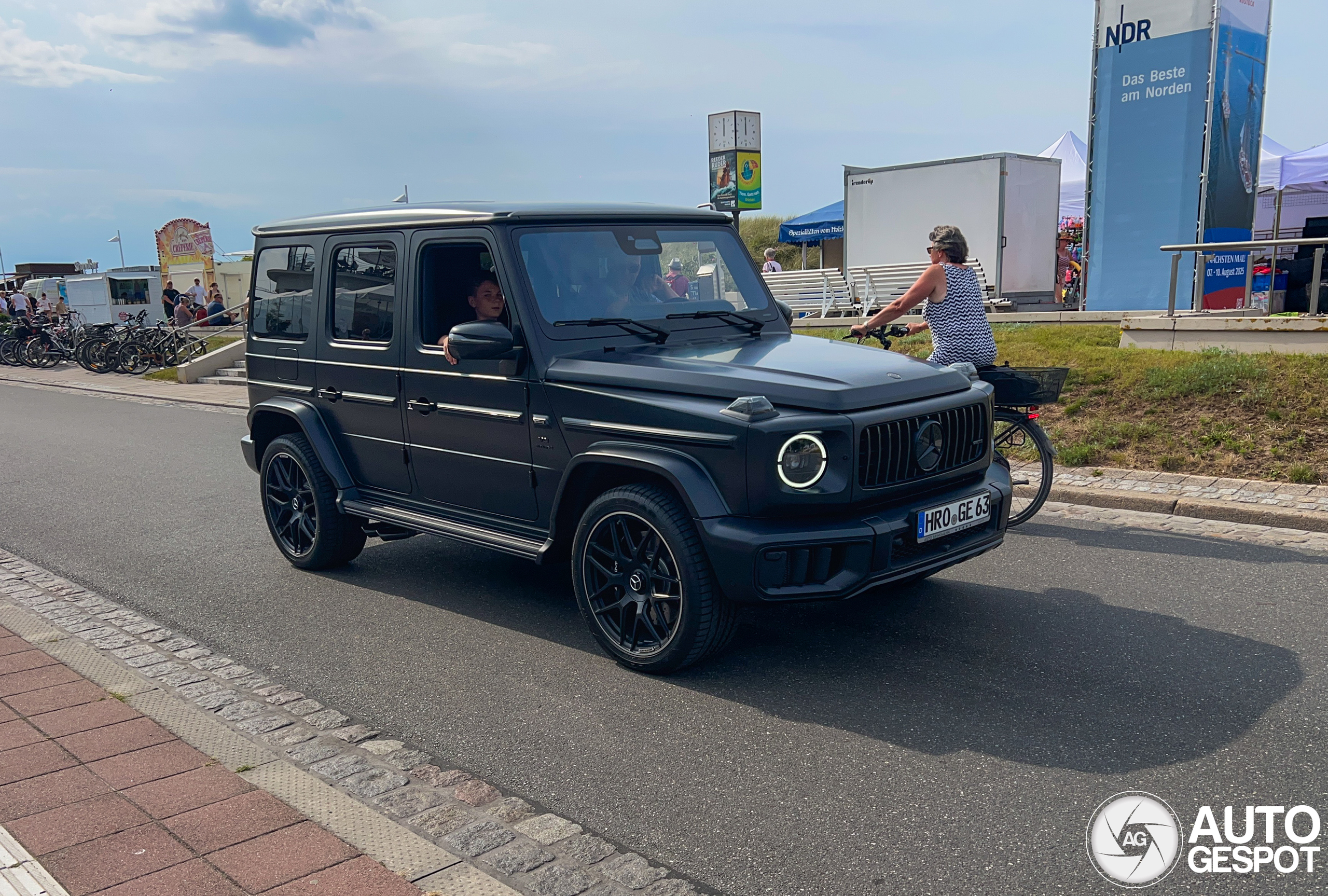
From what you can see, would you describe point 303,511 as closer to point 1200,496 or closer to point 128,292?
point 1200,496

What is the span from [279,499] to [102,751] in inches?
116

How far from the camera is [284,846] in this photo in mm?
3240

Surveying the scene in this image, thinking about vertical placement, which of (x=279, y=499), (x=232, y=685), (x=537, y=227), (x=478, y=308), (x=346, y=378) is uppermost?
(x=537, y=227)

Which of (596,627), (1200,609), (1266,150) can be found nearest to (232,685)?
(596,627)

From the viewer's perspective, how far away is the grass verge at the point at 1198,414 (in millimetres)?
7992

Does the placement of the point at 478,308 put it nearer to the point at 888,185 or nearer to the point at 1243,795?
the point at 1243,795

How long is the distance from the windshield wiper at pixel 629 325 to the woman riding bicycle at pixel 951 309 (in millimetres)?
2037

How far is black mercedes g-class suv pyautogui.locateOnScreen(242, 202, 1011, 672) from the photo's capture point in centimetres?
420

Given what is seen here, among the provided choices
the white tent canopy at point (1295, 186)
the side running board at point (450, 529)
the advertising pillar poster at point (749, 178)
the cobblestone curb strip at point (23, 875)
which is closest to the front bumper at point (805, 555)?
the side running board at point (450, 529)

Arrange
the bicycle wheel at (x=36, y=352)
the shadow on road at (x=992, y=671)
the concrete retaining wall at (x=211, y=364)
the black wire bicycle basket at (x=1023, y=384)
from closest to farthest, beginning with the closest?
the shadow on road at (x=992, y=671) < the black wire bicycle basket at (x=1023, y=384) < the concrete retaining wall at (x=211, y=364) < the bicycle wheel at (x=36, y=352)

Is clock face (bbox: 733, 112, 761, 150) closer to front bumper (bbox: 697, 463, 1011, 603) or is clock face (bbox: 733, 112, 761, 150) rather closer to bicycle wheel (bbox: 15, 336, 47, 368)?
front bumper (bbox: 697, 463, 1011, 603)

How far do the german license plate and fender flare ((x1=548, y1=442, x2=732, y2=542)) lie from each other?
2.76ft

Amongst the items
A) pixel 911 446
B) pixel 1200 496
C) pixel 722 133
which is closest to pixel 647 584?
pixel 911 446

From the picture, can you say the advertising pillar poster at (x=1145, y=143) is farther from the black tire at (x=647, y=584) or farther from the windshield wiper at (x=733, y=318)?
the black tire at (x=647, y=584)
